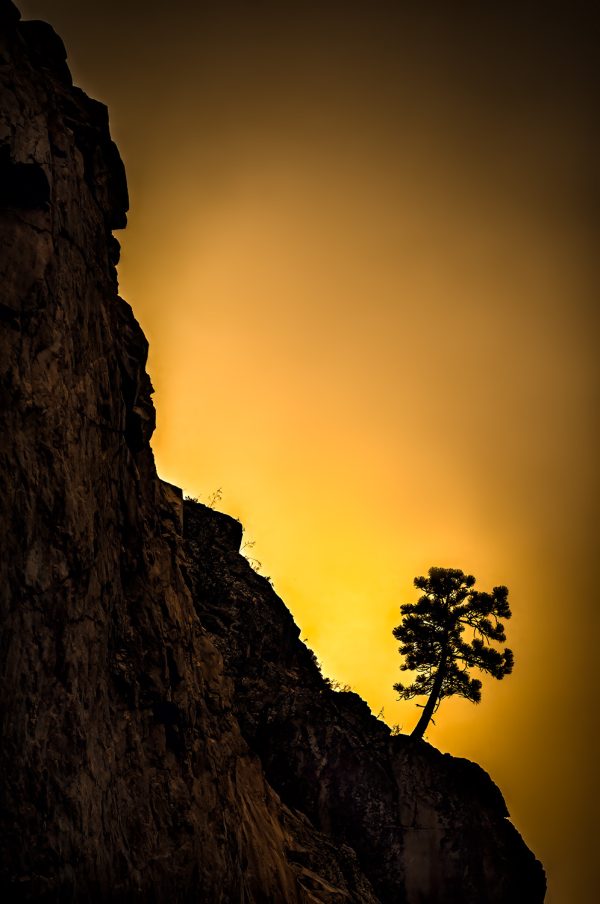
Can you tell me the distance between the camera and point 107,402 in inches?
695

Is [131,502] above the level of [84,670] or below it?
above

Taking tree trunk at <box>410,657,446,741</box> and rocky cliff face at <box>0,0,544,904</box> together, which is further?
tree trunk at <box>410,657,446,741</box>

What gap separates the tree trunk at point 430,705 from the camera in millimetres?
35250

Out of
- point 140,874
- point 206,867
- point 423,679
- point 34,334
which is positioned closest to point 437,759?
point 423,679

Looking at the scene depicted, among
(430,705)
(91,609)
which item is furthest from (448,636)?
(91,609)

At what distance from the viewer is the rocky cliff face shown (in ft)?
42.2

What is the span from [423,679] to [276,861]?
1903 cm

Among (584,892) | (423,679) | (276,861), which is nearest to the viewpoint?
(276,861)

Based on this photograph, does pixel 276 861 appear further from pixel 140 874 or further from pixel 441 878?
pixel 441 878

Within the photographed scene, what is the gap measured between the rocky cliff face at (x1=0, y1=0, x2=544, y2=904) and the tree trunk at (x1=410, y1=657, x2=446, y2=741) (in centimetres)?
948

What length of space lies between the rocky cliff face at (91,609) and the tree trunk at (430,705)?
9482 millimetres

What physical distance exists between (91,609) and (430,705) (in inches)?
1034

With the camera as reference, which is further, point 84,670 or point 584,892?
point 584,892

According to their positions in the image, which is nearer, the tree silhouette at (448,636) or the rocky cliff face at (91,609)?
the rocky cliff face at (91,609)
